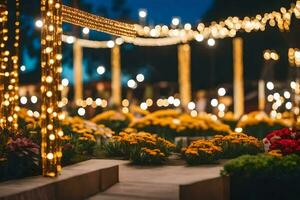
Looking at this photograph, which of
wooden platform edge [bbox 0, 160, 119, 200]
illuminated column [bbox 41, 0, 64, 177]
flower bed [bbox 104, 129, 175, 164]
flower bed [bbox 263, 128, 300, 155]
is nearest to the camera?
wooden platform edge [bbox 0, 160, 119, 200]

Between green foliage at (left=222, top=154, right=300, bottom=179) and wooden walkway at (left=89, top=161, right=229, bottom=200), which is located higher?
green foliage at (left=222, top=154, right=300, bottom=179)

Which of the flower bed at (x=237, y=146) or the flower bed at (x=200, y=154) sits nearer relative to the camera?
the flower bed at (x=200, y=154)

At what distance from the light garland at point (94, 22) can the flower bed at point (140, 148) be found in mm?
2334

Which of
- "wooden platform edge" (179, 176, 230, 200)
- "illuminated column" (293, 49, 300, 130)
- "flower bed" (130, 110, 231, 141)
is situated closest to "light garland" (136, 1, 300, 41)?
"illuminated column" (293, 49, 300, 130)

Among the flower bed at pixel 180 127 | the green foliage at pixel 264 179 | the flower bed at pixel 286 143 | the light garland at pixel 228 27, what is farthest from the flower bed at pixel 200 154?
the flower bed at pixel 180 127

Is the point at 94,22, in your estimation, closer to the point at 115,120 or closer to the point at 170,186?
the point at 170,186

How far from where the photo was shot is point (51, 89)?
9.43 metres

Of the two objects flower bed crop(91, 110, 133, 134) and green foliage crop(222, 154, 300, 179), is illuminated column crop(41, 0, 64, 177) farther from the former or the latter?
flower bed crop(91, 110, 133, 134)

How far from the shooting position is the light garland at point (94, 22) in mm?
10836

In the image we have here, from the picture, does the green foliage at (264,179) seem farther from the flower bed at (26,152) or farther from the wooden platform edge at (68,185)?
the flower bed at (26,152)

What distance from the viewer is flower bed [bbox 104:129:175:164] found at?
39.3 ft

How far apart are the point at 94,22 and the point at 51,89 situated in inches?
112

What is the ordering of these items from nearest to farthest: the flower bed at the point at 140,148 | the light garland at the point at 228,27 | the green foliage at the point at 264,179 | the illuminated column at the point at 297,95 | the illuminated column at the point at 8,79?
the green foliage at the point at 264,179
the flower bed at the point at 140,148
the illuminated column at the point at 8,79
the illuminated column at the point at 297,95
the light garland at the point at 228,27

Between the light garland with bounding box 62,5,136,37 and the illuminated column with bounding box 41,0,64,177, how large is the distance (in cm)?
112
